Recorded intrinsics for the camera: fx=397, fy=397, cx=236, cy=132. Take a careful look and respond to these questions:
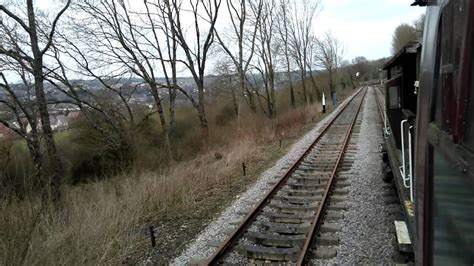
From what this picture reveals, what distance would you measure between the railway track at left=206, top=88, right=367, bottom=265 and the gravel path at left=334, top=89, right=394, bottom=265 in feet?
0.66

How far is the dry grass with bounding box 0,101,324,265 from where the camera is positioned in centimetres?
553

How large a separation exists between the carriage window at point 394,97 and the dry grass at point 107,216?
424 centimetres

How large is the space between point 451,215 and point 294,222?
5.51m

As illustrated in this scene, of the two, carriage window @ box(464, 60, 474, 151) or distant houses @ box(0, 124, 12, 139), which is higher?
A: carriage window @ box(464, 60, 474, 151)

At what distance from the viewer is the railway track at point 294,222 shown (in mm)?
5945

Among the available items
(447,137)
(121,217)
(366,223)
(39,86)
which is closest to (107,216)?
(121,217)

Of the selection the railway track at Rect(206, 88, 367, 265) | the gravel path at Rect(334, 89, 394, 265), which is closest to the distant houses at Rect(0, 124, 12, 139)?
the railway track at Rect(206, 88, 367, 265)

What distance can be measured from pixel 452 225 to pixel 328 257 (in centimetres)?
415

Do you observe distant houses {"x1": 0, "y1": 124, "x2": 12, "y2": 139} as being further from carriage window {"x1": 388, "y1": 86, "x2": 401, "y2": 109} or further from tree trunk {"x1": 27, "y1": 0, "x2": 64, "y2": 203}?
carriage window {"x1": 388, "y1": 86, "x2": 401, "y2": 109}

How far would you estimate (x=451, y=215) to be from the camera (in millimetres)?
1919

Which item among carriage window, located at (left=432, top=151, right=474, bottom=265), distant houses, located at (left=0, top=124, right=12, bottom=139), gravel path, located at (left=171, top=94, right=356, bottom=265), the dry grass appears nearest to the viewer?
carriage window, located at (left=432, top=151, right=474, bottom=265)

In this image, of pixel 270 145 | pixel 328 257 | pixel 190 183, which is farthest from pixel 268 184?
pixel 270 145

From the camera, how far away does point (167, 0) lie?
23406 millimetres

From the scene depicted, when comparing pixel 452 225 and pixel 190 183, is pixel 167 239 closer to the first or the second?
pixel 190 183
